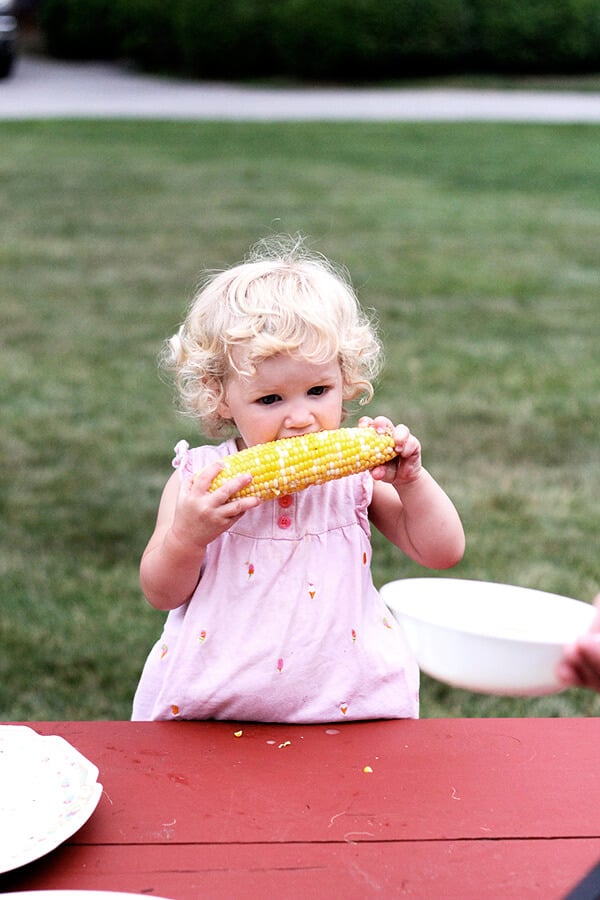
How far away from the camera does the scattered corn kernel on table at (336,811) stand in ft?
4.90

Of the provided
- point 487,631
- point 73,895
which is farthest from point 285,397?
point 73,895

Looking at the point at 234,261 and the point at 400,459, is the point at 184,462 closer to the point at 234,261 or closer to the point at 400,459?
the point at 400,459

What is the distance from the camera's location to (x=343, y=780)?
1721 mm

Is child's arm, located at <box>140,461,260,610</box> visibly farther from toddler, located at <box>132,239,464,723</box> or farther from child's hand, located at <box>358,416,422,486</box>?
child's hand, located at <box>358,416,422,486</box>

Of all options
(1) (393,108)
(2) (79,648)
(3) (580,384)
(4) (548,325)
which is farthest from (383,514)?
(1) (393,108)

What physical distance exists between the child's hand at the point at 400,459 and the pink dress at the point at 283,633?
13 cm

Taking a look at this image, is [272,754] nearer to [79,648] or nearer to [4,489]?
[79,648]

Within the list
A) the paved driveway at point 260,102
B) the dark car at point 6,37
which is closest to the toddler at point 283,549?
the paved driveway at point 260,102

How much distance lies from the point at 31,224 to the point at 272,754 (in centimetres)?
848

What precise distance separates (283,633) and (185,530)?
268 mm

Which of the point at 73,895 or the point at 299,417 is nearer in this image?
the point at 73,895

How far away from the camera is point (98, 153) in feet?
43.5

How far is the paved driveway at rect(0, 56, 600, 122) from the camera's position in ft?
53.9

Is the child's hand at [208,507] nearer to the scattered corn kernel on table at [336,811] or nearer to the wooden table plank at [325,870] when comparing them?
the scattered corn kernel on table at [336,811]
